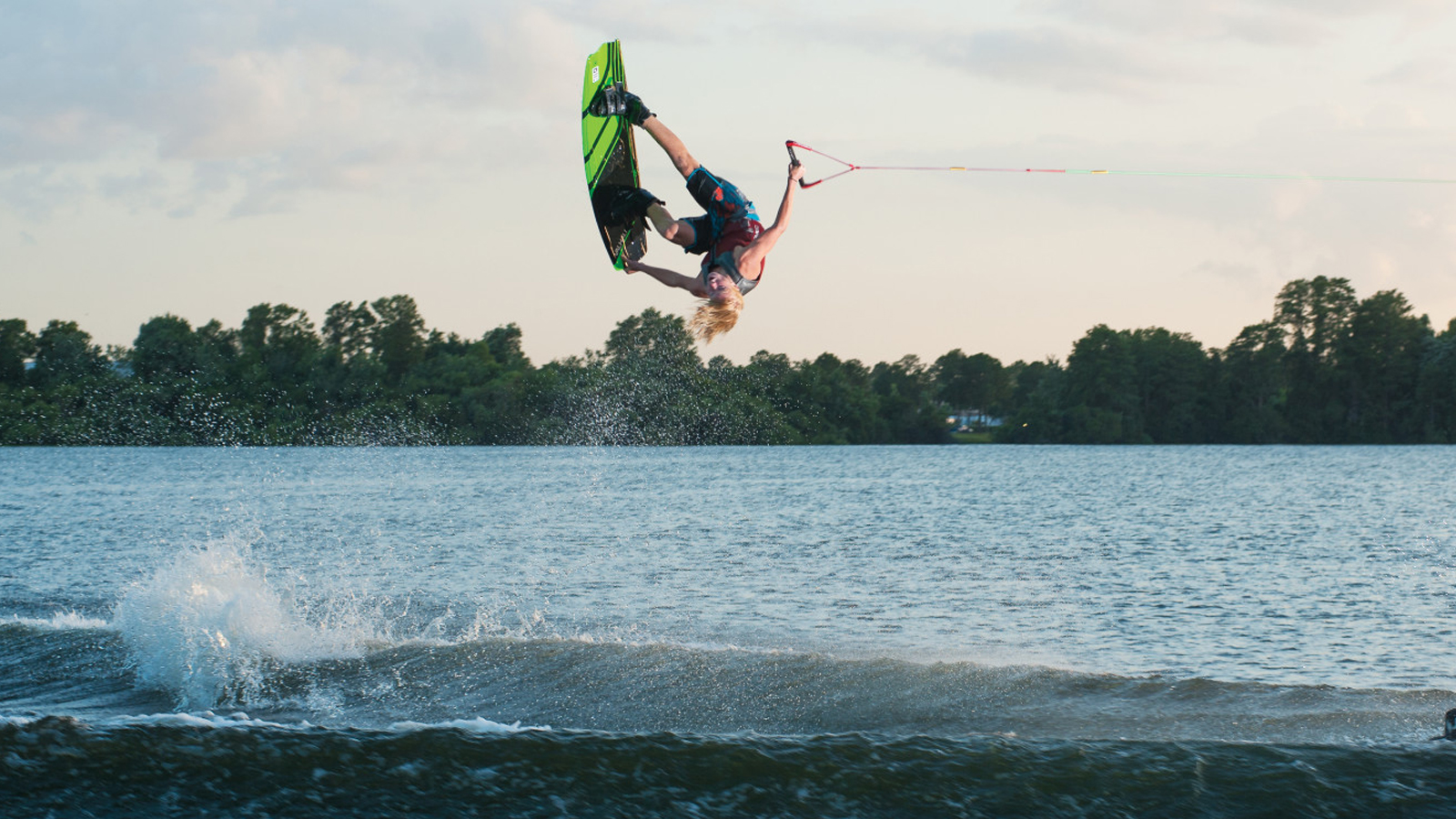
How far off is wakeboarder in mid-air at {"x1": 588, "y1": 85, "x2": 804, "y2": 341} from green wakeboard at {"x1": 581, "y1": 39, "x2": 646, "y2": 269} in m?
0.61

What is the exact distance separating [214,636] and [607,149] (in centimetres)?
497

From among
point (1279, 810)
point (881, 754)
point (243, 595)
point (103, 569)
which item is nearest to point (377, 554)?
point (103, 569)

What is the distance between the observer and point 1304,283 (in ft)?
302

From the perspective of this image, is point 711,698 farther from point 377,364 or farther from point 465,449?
point 465,449

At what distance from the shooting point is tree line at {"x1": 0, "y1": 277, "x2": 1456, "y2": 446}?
7619 centimetres

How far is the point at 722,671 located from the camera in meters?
8.89

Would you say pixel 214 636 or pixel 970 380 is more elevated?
pixel 970 380

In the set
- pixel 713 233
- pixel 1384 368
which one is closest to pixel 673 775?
pixel 713 233

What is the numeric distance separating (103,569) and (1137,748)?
1588 cm

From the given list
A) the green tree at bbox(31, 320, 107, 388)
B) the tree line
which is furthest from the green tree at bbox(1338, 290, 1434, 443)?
the green tree at bbox(31, 320, 107, 388)

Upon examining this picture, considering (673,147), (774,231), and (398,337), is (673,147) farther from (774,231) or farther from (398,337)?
(398,337)

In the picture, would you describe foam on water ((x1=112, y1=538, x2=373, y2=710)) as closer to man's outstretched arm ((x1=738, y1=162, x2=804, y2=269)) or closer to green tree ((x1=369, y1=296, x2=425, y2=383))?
man's outstretched arm ((x1=738, y1=162, x2=804, y2=269))

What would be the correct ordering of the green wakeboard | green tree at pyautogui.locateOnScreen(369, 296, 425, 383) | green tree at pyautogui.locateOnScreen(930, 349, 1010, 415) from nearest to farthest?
the green wakeboard
green tree at pyautogui.locateOnScreen(369, 296, 425, 383)
green tree at pyautogui.locateOnScreen(930, 349, 1010, 415)

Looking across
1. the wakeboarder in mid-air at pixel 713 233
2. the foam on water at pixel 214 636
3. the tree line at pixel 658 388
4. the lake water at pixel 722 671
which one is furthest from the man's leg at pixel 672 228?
the tree line at pixel 658 388
